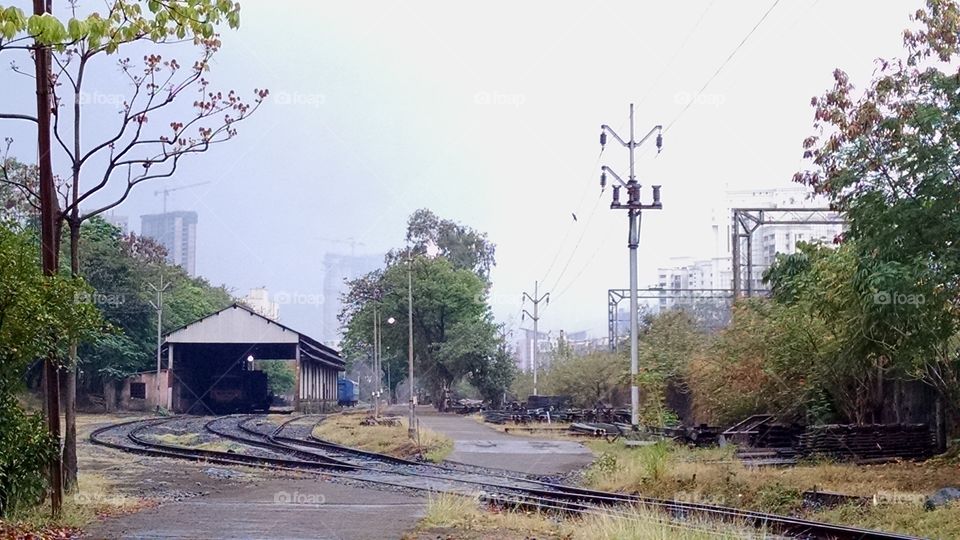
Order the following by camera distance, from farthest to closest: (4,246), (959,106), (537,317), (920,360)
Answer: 1. (537,317)
2. (920,360)
3. (959,106)
4. (4,246)

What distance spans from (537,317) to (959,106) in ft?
136

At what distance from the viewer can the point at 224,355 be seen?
6575 centimetres

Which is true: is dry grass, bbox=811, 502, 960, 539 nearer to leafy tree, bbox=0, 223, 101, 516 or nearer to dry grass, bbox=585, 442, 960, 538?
dry grass, bbox=585, 442, 960, 538

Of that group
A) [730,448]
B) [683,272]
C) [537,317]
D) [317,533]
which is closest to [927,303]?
[730,448]

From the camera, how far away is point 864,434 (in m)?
22.7

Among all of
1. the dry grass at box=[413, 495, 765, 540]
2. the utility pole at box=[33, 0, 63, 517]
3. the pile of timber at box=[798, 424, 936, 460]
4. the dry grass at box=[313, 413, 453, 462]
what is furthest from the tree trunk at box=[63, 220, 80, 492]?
the pile of timber at box=[798, 424, 936, 460]

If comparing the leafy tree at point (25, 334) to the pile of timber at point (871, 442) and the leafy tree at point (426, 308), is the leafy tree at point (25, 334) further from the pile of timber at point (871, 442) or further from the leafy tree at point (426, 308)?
the leafy tree at point (426, 308)

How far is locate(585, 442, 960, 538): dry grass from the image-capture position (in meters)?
14.2

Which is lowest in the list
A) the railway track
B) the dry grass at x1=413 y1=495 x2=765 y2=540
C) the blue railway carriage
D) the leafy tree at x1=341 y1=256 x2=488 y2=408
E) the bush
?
the blue railway carriage

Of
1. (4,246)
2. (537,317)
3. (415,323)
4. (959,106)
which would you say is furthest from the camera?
(415,323)

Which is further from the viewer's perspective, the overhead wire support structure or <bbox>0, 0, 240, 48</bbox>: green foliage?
the overhead wire support structure

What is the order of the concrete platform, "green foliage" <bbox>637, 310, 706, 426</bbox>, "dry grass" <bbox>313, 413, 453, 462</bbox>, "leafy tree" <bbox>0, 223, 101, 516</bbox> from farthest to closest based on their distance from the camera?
"green foliage" <bbox>637, 310, 706, 426</bbox> → "dry grass" <bbox>313, 413, 453, 462</bbox> → the concrete platform → "leafy tree" <bbox>0, 223, 101, 516</bbox>

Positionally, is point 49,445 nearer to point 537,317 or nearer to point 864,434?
point 864,434

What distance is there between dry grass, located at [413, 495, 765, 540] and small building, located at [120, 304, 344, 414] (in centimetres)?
4538
